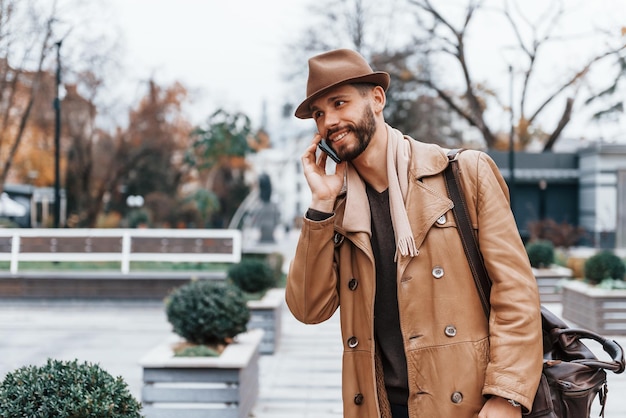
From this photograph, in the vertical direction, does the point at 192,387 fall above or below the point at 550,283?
below

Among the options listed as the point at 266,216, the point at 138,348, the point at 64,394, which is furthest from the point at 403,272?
the point at 266,216

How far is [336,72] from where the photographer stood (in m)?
2.19

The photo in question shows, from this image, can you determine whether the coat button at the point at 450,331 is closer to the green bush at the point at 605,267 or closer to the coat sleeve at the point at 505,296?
the coat sleeve at the point at 505,296

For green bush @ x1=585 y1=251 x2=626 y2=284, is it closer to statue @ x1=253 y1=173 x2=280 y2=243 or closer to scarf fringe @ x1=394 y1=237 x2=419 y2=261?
scarf fringe @ x1=394 y1=237 x2=419 y2=261

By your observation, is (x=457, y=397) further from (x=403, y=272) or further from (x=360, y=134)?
(x=360, y=134)

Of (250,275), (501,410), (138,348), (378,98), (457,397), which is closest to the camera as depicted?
(501,410)

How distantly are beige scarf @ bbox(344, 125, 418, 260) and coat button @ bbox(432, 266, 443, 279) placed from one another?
9 cm

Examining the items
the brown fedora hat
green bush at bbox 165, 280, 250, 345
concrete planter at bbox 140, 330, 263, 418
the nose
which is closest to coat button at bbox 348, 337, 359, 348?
the nose

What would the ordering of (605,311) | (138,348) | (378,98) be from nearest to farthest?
(378,98) → (138,348) → (605,311)

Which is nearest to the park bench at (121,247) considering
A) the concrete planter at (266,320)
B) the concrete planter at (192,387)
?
the concrete planter at (266,320)

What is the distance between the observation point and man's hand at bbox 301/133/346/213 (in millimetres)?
2275

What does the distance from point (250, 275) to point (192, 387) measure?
408 cm

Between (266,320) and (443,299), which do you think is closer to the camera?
(443,299)

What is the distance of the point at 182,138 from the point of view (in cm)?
3947
